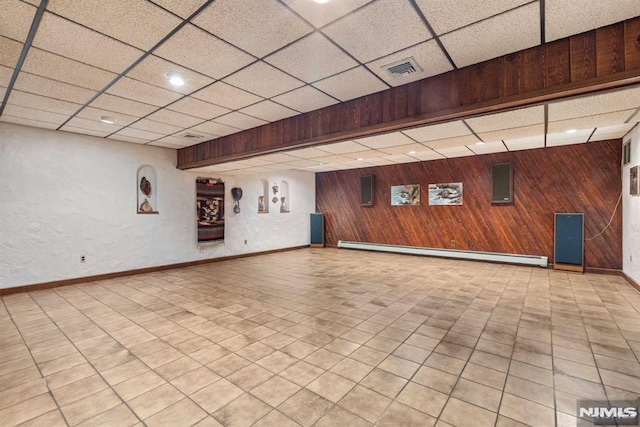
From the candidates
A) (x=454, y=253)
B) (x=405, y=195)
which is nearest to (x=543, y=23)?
(x=454, y=253)

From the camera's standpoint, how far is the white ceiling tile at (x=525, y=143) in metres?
5.83

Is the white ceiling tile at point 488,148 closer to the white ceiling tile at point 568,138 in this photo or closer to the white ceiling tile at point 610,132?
the white ceiling tile at point 568,138

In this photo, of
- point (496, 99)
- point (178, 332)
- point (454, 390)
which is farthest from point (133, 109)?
point (454, 390)

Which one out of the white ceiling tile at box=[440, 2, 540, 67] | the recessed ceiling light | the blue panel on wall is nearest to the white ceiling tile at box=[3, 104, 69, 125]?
the recessed ceiling light

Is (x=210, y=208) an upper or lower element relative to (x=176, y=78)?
lower

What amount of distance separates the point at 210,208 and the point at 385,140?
5.10 m

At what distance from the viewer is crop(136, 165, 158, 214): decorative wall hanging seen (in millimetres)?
6617

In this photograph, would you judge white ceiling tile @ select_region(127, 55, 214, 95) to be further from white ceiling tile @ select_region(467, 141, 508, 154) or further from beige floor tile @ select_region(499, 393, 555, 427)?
white ceiling tile @ select_region(467, 141, 508, 154)

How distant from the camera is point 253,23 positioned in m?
2.28

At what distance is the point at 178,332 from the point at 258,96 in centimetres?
299

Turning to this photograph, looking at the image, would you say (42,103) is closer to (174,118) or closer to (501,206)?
(174,118)

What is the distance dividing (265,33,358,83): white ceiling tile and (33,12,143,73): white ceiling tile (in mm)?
1322

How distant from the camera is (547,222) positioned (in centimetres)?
686

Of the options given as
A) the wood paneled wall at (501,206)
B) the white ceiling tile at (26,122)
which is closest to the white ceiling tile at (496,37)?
the wood paneled wall at (501,206)
